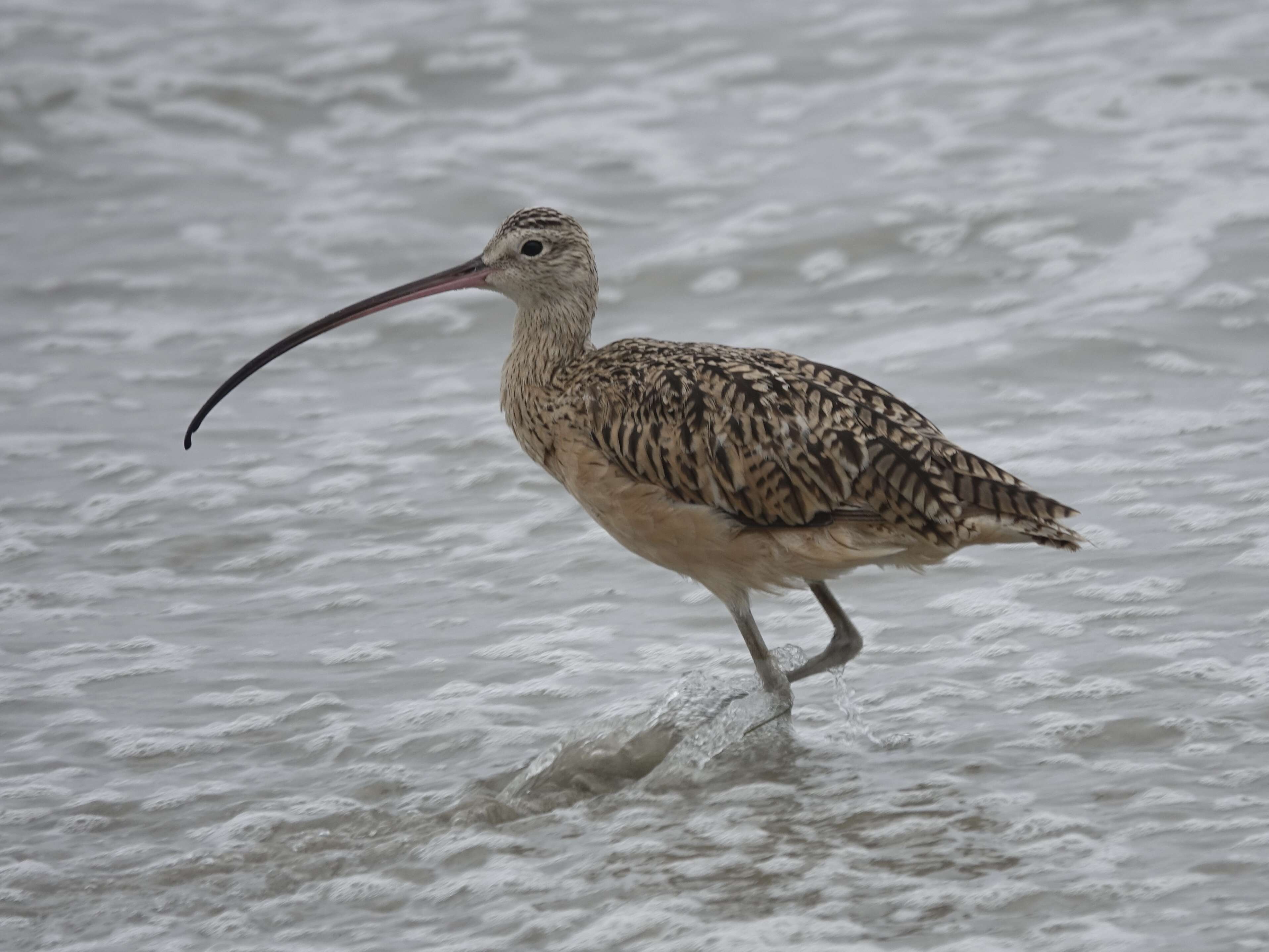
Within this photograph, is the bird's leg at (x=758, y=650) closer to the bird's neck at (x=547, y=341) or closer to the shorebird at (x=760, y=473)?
the shorebird at (x=760, y=473)

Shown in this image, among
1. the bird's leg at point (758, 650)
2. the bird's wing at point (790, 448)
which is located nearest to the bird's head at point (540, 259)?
the bird's wing at point (790, 448)

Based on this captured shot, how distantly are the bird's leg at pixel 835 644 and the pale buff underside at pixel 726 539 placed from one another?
255mm

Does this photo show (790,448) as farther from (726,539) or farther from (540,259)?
(540,259)

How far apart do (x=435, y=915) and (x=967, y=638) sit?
2424mm

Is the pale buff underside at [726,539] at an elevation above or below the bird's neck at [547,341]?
below

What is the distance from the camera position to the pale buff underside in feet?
18.0

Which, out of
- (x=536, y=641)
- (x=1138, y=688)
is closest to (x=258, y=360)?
(x=536, y=641)

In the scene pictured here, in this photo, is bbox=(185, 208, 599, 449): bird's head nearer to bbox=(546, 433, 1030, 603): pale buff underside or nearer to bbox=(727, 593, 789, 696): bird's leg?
bbox=(546, 433, 1030, 603): pale buff underside

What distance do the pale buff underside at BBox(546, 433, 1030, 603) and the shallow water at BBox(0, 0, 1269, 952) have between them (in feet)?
1.71

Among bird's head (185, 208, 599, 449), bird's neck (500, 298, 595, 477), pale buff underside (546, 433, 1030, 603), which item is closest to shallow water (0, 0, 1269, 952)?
pale buff underside (546, 433, 1030, 603)

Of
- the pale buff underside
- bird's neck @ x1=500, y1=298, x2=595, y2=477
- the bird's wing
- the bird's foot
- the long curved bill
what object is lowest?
the bird's foot

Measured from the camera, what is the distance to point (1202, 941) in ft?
14.2

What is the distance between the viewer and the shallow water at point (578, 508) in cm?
495

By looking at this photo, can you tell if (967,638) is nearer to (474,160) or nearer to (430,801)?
(430,801)
